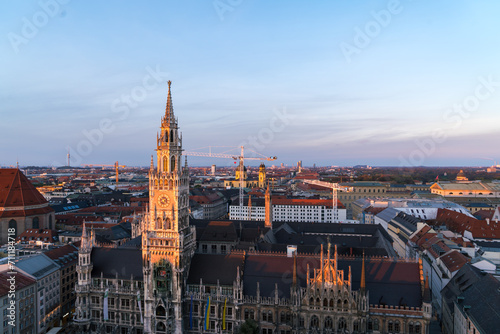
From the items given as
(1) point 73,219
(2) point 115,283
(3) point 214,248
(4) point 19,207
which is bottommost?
(3) point 214,248

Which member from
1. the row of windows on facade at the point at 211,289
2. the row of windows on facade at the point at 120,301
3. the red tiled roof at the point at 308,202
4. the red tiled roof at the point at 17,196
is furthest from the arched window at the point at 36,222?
the red tiled roof at the point at 308,202

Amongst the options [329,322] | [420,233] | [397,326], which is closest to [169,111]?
[329,322]

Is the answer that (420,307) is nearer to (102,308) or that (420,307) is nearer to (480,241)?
(102,308)

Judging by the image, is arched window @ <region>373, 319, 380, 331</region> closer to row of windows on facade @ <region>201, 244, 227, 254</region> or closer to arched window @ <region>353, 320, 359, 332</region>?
arched window @ <region>353, 320, 359, 332</region>

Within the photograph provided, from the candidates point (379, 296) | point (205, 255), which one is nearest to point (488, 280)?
point (379, 296)

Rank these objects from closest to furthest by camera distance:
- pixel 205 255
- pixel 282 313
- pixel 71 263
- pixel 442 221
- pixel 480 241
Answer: pixel 282 313 < pixel 205 255 < pixel 71 263 < pixel 480 241 < pixel 442 221

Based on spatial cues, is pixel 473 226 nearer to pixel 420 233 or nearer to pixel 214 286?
pixel 420 233
